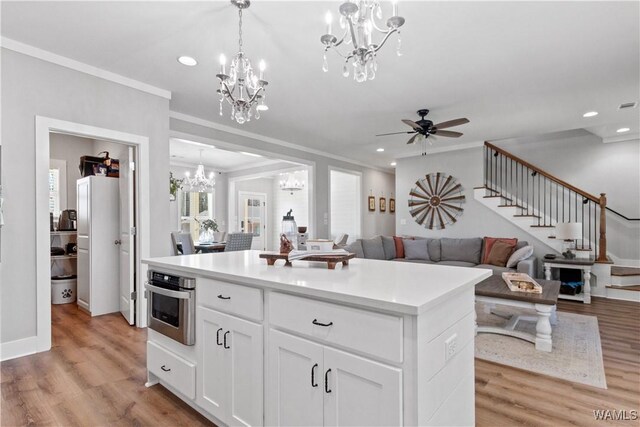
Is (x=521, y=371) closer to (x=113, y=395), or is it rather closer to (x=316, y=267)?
(x=316, y=267)

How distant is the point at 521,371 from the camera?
2.53 meters

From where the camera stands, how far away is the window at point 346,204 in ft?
27.0

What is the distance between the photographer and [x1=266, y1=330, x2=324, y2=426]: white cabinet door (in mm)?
1332

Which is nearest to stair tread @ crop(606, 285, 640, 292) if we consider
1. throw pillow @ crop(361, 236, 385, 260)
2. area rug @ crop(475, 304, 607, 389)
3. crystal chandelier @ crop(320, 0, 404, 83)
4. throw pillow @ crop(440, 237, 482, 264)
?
area rug @ crop(475, 304, 607, 389)

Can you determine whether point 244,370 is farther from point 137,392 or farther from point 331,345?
point 137,392

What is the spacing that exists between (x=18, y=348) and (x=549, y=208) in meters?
8.12

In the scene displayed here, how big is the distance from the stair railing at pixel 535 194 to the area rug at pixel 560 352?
9.02 ft

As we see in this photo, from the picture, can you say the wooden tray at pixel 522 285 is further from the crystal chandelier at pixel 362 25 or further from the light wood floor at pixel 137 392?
the crystal chandelier at pixel 362 25

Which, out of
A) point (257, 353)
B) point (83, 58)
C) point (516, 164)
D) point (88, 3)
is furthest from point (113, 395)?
point (516, 164)

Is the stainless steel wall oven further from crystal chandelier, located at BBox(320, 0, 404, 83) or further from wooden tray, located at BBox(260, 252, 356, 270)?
crystal chandelier, located at BBox(320, 0, 404, 83)

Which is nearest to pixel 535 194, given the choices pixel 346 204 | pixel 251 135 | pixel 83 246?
pixel 346 204

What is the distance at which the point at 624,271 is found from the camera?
208 inches

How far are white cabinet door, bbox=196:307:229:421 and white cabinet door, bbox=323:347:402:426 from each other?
0.68 m

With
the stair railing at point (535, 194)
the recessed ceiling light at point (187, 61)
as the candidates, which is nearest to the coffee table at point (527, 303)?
the stair railing at point (535, 194)
